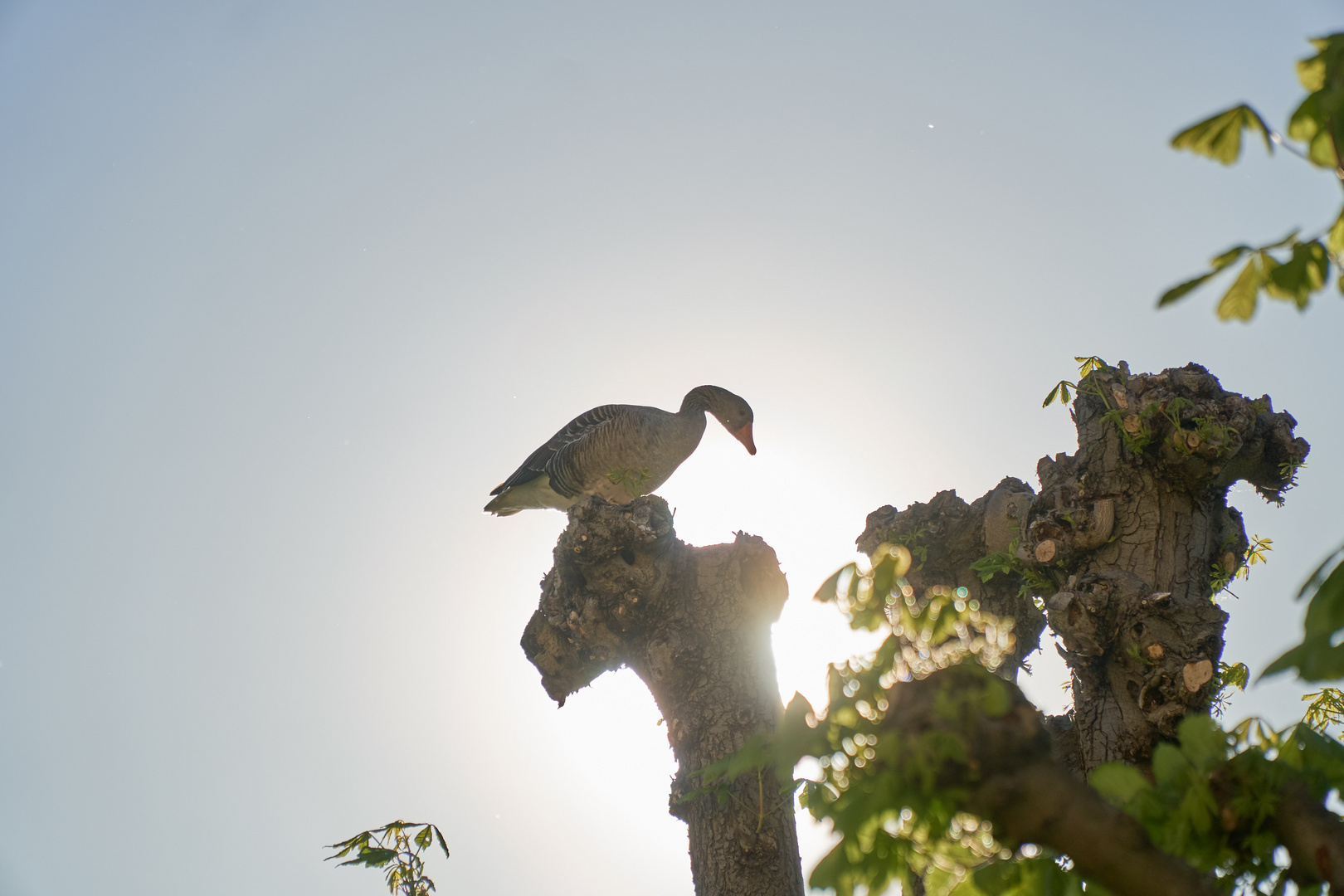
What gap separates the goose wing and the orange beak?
1.29 m

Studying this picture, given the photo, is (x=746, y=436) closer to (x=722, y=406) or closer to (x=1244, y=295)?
(x=722, y=406)

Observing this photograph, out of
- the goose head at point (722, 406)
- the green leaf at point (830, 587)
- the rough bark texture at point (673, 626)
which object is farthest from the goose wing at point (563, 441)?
the green leaf at point (830, 587)

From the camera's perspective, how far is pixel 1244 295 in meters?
1.00

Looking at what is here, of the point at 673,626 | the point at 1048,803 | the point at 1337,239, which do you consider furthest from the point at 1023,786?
the point at 673,626

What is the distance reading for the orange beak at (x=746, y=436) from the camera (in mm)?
7535

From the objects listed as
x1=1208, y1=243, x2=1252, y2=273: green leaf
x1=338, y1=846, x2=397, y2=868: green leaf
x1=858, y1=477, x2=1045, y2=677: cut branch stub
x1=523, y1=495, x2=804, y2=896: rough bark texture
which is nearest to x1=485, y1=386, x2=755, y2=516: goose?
x1=523, y1=495, x2=804, y2=896: rough bark texture

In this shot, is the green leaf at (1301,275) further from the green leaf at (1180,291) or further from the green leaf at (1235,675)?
the green leaf at (1235,675)

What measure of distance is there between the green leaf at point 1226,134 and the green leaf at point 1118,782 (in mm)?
773

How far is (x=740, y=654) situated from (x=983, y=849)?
2.80 meters

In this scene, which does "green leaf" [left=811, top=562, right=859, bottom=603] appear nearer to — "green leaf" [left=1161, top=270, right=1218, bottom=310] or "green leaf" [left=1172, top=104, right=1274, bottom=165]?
"green leaf" [left=1161, top=270, right=1218, bottom=310]

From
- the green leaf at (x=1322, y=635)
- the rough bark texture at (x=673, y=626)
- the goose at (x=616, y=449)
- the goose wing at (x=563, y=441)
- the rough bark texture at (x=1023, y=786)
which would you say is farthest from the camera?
the goose wing at (x=563, y=441)

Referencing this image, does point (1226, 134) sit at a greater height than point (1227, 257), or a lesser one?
greater

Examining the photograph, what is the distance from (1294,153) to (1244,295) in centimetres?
17

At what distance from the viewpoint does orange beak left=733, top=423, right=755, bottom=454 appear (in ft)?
24.7
